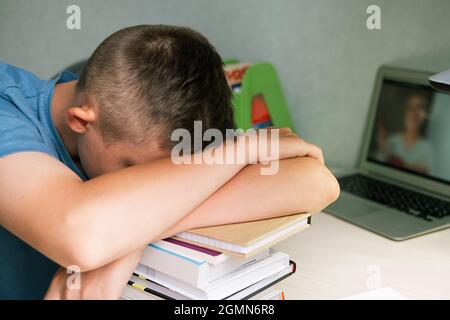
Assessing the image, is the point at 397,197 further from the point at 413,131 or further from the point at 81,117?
the point at 81,117

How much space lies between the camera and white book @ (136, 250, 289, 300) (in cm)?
71

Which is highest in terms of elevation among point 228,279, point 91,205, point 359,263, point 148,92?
point 148,92

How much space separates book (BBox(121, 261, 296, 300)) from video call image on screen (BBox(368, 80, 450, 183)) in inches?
25.4

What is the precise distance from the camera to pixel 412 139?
132 centimetres

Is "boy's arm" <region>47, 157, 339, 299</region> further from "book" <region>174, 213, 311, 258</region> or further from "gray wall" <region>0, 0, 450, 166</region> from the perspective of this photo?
"gray wall" <region>0, 0, 450, 166</region>

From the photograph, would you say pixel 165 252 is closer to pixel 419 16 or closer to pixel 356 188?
pixel 356 188

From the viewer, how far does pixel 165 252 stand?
72 cm

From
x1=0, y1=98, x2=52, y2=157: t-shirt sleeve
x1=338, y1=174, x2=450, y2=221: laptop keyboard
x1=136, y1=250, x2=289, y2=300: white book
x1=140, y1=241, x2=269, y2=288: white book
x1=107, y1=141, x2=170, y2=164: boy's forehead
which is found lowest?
x1=338, y1=174, x2=450, y2=221: laptop keyboard

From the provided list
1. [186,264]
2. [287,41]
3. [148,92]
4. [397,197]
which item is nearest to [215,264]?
[186,264]

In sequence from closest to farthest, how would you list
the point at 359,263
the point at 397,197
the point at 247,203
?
1. the point at 247,203
2. the point at 359,263
3. the point at 397,197

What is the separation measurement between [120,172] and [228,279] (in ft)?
0.62

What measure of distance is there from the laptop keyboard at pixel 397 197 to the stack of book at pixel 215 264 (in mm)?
502

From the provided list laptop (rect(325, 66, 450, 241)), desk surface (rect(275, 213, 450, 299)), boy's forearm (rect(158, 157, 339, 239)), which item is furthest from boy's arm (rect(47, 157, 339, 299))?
laptop (rect(325, 66, 450, 241))
